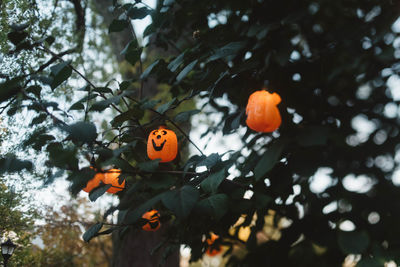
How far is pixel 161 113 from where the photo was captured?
1.07 meters

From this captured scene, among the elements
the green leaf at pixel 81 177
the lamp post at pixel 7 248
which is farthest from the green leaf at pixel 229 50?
the lamp post at pixel 7 248

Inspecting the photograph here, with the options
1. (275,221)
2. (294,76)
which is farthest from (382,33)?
(275,221)

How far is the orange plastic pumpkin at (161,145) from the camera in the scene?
42.6 inches

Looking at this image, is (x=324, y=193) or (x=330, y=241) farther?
(x=324, y=193)

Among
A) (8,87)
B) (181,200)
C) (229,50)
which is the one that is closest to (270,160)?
(181,200)

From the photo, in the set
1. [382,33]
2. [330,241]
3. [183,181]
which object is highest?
[183,181]

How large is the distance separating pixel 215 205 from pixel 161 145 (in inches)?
11.7

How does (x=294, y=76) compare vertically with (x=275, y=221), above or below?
above

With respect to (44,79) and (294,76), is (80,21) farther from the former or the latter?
(294,76)

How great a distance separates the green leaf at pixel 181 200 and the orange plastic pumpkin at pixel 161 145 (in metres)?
0.26

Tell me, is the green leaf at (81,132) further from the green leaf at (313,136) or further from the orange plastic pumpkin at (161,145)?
the green leaf at (313,136)

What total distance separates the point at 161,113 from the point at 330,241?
63 centimetres

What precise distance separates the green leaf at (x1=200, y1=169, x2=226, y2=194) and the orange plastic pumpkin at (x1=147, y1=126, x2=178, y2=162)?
0.19m

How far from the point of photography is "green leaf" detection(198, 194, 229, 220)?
0.88m
